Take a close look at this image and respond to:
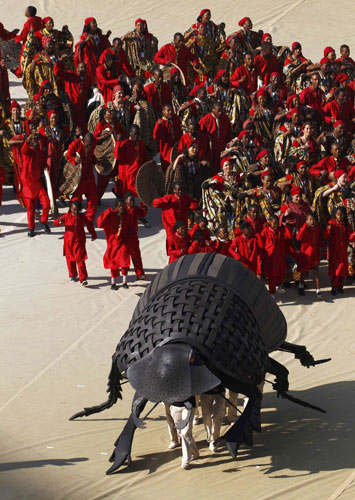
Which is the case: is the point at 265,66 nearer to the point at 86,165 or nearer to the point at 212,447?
the point at 86,165

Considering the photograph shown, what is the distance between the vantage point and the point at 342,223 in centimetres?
1297

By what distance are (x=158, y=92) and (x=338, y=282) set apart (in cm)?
514

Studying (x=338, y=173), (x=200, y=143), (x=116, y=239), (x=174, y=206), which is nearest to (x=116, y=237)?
(x=116, y=239)

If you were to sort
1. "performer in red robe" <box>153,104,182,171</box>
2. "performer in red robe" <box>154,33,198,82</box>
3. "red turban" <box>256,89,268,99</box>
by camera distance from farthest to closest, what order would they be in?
"performer in red robe" <box>154,33,198,82</box> → "red turban" <box>256,89,268,99</box> → "performer in red robe" <box>153,104,182,171</box>

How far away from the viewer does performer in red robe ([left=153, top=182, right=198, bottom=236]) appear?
13.5 metres

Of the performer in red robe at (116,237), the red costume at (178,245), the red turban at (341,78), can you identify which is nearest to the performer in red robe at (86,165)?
the performer in red robe at (116,237)

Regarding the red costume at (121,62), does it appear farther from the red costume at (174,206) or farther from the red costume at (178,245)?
the red costume at (178,245)

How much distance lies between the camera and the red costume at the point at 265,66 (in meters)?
17.9

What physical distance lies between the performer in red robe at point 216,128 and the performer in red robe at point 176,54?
2.67 m

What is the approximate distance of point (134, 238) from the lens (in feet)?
43.1

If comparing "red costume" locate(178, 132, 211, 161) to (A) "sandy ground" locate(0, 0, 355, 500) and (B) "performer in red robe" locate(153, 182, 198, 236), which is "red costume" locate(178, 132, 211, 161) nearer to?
(A) "sandy ground" locate(0, 0, 355, 500)

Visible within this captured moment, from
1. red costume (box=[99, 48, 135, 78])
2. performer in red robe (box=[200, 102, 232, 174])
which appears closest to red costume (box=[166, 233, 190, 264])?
performer in red robe (box=[200, 102, 232, 174])

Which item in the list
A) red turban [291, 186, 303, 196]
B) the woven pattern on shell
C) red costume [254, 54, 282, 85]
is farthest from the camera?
red costume [254, 54, 282, 85]

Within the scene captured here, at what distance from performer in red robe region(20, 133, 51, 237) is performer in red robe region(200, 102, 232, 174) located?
2.30 metres
